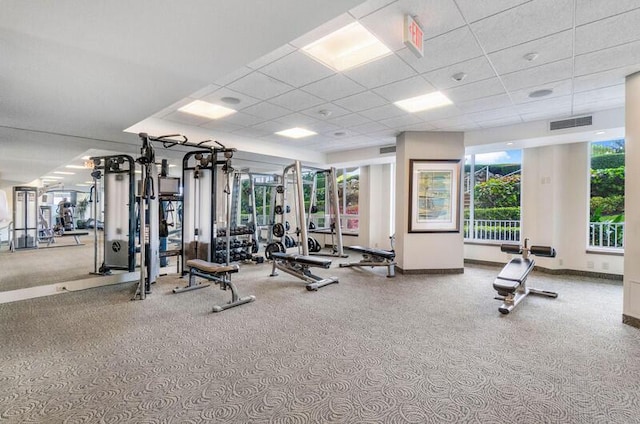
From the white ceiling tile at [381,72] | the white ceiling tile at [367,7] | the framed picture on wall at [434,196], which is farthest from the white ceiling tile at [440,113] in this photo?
the white ceiling tile at [367,7]

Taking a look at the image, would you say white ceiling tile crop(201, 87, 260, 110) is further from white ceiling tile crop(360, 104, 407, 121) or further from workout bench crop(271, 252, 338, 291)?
workout bench crop(271, 252, 338, 291)

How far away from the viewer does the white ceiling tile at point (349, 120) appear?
16.6 feet

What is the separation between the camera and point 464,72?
3.43 metres

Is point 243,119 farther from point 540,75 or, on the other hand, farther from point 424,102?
point 540,75

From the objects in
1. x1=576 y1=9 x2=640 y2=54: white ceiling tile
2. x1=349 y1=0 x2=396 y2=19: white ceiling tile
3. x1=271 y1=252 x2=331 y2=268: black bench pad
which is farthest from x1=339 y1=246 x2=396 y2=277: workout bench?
x1=349 y1=0 x2=396 y2=19: white ceiling tile

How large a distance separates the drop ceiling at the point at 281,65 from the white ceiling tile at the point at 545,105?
29mm

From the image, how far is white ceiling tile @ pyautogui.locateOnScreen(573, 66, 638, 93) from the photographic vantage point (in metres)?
3.38

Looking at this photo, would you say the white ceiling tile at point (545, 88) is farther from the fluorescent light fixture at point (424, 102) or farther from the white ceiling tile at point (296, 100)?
the white ceiling tile at point (296, 100)

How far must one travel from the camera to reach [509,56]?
3066 millimetres

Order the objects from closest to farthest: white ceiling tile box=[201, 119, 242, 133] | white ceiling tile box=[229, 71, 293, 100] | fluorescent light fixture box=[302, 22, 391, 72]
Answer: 1. fluorescent light fixture box=[302, 22, 391, 72]
2. white ceiling tile box=[229, 71, 293, 100]
3. white ceiling tile box=[201, 119, 242, 133]

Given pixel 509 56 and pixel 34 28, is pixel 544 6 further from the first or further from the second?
pixel 34 28

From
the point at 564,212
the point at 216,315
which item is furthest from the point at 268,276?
the point at 564,212

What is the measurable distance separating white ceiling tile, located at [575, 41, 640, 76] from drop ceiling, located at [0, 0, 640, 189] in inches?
0.6

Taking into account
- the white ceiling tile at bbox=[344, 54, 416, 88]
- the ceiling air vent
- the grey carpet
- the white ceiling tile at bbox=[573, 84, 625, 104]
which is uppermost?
the white ceiling tile at bbox=[573, 84, 625, 104]
